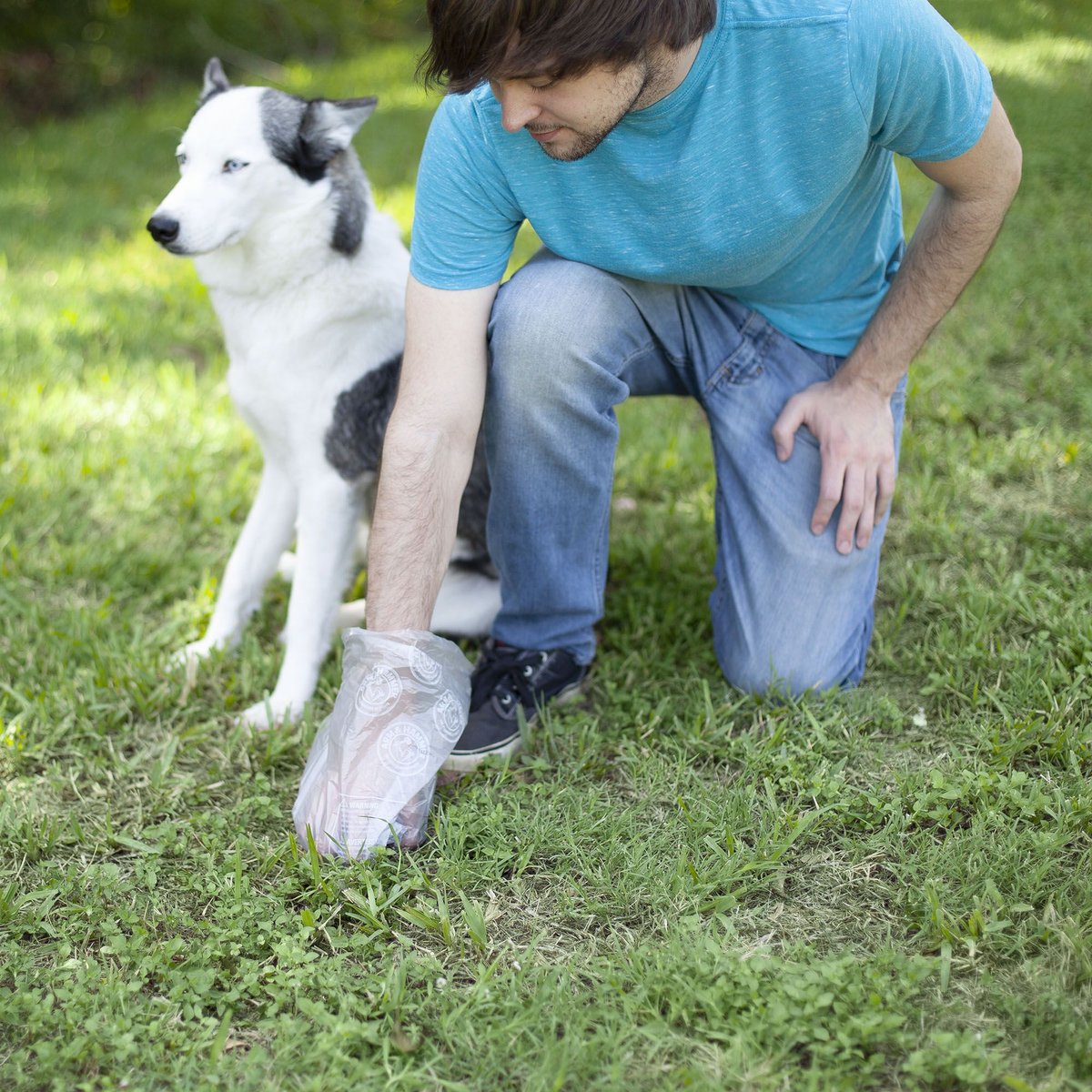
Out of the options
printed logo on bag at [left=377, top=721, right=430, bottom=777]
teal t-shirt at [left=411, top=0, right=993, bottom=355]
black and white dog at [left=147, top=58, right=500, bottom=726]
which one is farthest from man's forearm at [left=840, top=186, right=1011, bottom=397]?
printed logo on bag at [left=377, top=721, right=430, bottom=777]

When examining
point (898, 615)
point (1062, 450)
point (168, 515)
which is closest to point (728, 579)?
point (898, 615)

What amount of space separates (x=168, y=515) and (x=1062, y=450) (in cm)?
256

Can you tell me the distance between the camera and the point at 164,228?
2.25m

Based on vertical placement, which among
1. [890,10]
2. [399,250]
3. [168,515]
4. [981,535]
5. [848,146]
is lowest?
[168,515]

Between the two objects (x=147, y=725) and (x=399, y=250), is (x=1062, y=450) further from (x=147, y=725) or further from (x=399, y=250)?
(x=147, y=725)

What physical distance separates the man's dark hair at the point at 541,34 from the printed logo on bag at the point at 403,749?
1.10 m

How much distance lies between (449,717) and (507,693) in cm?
31

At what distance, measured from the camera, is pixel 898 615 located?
2.50 metres

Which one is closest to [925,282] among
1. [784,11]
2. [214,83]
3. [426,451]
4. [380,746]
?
[784,11]

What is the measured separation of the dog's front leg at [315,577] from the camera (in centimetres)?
244

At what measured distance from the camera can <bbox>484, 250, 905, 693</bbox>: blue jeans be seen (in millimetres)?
2168

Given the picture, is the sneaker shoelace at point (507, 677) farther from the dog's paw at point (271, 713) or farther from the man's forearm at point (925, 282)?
the man's forearm at point (925, 282)

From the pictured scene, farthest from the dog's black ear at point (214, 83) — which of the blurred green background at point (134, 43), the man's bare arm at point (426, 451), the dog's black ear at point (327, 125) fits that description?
the blurred green background at point (134, 43)

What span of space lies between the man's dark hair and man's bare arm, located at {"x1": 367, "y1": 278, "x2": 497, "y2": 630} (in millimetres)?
484
